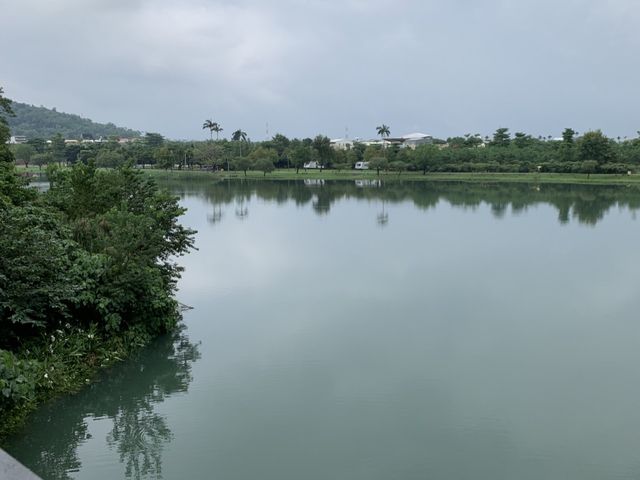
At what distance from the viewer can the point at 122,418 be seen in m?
10.3

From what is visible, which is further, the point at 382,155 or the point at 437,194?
the point at 382,155

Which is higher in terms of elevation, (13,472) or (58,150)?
(58,150)

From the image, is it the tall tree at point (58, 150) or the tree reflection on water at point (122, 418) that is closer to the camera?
the tree reflection on water at point (122, 418)

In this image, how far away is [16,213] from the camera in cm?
1140

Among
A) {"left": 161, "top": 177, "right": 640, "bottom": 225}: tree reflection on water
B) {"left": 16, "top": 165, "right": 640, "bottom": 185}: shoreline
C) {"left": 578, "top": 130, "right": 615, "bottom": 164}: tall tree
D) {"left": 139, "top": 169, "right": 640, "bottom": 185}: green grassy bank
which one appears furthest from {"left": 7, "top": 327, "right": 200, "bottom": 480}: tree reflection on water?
{"left": 578, "top": 130, "right": 615, "bottom": 164}: tall tree

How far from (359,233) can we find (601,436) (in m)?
22.5

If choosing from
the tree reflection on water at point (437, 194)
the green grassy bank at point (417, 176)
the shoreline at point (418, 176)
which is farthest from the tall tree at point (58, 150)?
the tree reflection on water at point (437, 194)

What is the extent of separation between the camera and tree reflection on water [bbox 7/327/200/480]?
343 inches

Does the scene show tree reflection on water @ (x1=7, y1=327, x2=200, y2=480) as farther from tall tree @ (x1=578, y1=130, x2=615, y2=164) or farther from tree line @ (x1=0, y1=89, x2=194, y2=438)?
tall tree @ (x1=578, y1=130, x2=615, y2=164)

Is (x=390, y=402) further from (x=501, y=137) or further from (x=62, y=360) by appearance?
(x=501, y=137)

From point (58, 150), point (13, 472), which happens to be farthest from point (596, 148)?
point (58, 150)

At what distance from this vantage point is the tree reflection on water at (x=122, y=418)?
8.72 m

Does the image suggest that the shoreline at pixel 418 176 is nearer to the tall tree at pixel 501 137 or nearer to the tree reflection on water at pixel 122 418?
the tall tree at pixel 501 137

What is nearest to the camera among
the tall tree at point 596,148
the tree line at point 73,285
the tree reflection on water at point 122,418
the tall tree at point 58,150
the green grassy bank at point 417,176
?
the tree reflection on water at point 122,418
